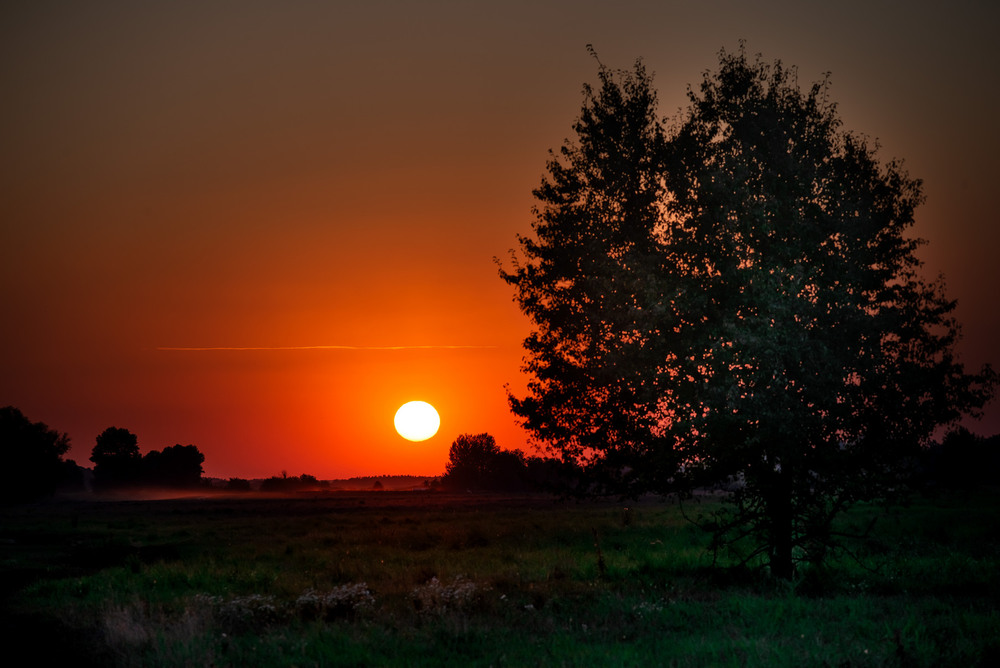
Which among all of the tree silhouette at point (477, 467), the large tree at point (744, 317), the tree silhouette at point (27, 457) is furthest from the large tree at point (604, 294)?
the tree silhouette at point (477, 467)

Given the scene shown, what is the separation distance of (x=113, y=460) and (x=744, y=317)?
165237mm

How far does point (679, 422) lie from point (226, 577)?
14584 mm

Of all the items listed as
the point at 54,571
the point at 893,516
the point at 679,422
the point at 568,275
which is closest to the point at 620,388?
the point at 679,422

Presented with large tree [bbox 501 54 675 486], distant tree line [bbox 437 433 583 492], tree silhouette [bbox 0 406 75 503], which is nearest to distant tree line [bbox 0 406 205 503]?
tree silhouette [bbox 0 406 75 503]

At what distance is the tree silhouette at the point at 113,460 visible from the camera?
511 ft

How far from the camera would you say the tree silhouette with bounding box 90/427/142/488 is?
15575 centimetres

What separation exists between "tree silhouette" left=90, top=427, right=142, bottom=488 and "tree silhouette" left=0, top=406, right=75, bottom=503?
72591mm

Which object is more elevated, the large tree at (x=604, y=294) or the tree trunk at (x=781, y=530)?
the large tree at (x=604, y=294)

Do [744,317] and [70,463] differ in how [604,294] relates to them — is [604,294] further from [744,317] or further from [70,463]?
[70,463]

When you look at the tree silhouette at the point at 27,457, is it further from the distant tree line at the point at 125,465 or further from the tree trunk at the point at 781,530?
the tree trunk at the point at 781,530

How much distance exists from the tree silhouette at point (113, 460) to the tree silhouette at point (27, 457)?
7259 centimetres

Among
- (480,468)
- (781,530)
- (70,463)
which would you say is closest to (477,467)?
(480,468)

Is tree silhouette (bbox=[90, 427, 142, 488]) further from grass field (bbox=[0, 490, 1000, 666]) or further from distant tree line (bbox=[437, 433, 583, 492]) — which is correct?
grass field (bbox=[0, 490, 1000, 666])

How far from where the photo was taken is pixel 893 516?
43219 millimetres
